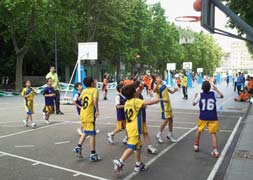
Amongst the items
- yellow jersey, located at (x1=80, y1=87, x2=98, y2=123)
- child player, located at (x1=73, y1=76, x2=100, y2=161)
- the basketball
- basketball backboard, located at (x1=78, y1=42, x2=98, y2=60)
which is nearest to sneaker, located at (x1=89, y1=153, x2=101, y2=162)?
child player, located at (x1=73, y1=76, x2=100, y2=161)

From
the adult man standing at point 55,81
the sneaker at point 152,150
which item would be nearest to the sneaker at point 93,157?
the sneaker at point 152,150

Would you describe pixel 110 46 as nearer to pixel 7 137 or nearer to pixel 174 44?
pixel 174 44

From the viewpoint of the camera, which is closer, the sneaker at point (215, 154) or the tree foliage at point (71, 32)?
the sneaker at point (215, 154)

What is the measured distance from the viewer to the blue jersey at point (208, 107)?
8.89m

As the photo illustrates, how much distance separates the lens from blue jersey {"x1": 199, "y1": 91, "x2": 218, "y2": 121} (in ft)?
29.2

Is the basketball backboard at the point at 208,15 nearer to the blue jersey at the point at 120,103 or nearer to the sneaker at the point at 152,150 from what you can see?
the sneaker at the point at 152,150

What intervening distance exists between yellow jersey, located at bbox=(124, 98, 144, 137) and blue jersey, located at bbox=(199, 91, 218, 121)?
2.34m

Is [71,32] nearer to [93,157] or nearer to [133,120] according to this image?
[93,157]

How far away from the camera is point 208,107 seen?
29.2 ft

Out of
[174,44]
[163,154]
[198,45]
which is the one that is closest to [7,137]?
[163,154]

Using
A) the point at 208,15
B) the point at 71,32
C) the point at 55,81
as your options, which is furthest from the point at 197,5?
the point at 71,32

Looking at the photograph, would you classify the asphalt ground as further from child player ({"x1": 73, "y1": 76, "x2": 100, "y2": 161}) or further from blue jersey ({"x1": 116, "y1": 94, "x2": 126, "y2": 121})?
blue jersey ({"x1": 116, "y1": 94, "x2": 126, "y2": 121})

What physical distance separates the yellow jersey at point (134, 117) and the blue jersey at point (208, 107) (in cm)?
234

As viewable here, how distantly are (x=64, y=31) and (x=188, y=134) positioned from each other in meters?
33.2
